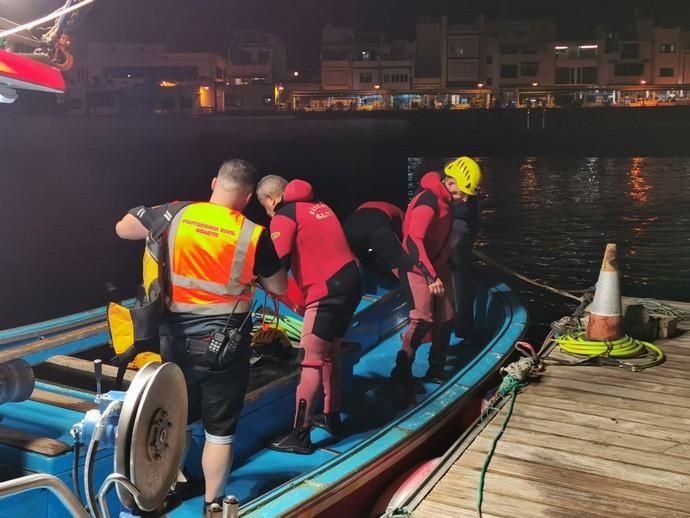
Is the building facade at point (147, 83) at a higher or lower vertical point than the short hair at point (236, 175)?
higher

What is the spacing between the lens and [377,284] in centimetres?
784

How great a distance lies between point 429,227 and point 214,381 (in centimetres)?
254

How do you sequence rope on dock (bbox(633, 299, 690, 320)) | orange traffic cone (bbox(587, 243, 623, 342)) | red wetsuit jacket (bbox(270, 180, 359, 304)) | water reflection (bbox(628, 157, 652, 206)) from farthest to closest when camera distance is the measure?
water reflection (bbox(628, 157, 652, 206)) < rope on dock (bbox(633, 299, 690, 320)) < orange traffic cone (bbox(587, 243, 623, 342)) < red wetsuit jacket (bbox(270, 180, 359, 304))

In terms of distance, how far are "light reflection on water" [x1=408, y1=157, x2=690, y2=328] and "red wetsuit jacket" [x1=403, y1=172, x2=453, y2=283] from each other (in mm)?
9146

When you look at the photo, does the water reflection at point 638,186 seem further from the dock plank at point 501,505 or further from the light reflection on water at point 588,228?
the dock plank at point 501,505

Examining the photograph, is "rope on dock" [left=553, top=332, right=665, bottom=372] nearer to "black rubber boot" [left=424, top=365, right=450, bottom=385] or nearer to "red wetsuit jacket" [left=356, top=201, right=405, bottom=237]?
"black rubber boot" [left=424, top=365, right=450, bottom=385]

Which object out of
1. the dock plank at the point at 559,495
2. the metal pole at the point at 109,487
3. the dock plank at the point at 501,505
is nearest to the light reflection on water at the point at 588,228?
the dock plank at the point at 559,495

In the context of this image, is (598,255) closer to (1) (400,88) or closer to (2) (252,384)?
(2) (252,384)

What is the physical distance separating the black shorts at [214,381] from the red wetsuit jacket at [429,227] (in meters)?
2.02

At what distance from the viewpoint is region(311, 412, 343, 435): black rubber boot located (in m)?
4.45

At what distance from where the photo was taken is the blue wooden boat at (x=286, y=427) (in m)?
3.12

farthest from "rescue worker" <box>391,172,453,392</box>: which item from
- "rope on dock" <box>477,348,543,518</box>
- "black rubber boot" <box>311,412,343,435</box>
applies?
"black rubber boot" <box>311,412,343,435</box>

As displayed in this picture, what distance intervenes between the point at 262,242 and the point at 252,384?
1.53m

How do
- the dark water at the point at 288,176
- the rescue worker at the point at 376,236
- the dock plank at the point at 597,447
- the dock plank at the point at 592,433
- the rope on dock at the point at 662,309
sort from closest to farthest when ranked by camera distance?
the dock plank at the point at 597,447 → the dock plank at the point at 592,433 → the rescue worker at the point at 376,236 → the rope on dock at the point at 662,309 → the dark water at the point at 288,176
